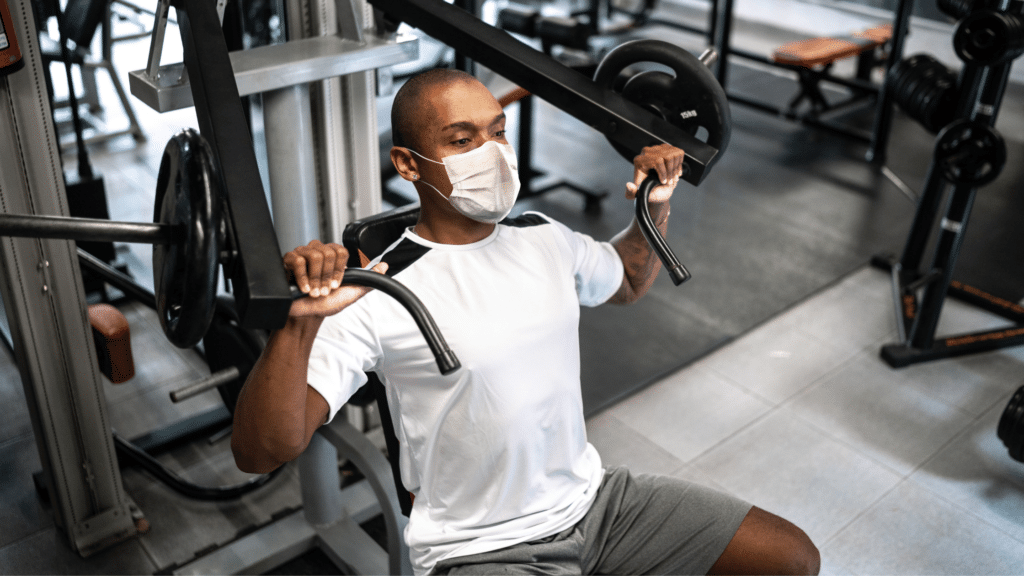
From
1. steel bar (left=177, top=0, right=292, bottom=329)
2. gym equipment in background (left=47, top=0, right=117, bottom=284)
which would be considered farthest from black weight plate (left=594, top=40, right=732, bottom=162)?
gym equipment in background (left=47, top=0, right=117, bottom=284)

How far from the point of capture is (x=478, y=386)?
1.33 m

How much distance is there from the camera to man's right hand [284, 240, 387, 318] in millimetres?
1047

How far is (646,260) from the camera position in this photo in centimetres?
163

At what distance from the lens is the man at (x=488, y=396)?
132 cm

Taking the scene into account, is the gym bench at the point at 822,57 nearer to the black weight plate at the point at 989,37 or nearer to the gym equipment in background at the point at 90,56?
the black weight plate at the point at 989,37

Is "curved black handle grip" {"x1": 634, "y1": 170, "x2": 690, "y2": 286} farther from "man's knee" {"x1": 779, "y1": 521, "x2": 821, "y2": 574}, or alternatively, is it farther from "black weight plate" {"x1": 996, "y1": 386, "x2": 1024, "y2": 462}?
"black weight plate" {"x1": 996, "y1": 386, "x2": 1024, "y2": 462}

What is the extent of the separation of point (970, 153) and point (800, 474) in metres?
1.14

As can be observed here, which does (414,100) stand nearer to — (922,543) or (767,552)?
(767,552)

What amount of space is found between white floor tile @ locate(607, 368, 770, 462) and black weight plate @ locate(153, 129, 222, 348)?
174cm

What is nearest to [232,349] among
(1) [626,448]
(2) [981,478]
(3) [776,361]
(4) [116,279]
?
(4) [116,279]

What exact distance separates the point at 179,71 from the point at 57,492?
3.63ft

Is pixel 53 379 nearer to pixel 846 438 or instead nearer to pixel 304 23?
pixel 304 23

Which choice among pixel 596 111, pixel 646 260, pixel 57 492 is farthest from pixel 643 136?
pixel 57 492

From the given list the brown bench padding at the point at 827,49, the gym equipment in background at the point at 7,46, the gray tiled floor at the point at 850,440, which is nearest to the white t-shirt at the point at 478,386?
the gym equipment in background at the point at 7,46
